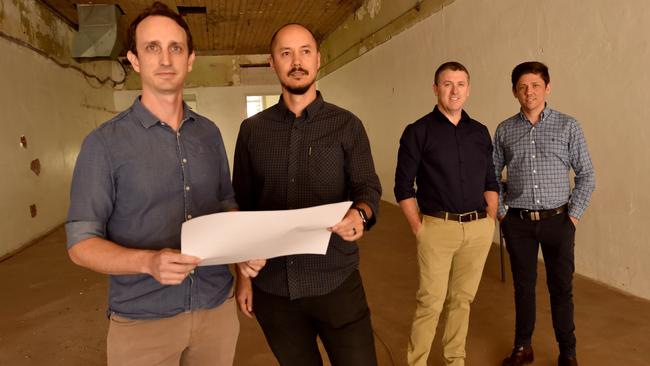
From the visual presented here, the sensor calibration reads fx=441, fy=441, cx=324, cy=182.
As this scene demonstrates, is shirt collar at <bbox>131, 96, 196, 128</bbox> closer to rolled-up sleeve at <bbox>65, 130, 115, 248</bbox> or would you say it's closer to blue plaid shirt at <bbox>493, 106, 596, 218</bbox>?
rolled-up sleeve at <bbox>65, 130, 115, 248</bbox>

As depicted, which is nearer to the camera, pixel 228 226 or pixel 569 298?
pixel 228 226

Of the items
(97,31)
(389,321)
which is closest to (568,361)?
(389,321)

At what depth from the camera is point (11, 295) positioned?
339 cm

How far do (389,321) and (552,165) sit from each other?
4.06ft

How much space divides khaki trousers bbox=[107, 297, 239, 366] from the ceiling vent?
6.70m

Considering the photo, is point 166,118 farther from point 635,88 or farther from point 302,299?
point 635,88

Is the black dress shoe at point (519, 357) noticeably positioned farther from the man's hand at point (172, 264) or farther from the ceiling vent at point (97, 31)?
the ceiling vent at point (97, 31)

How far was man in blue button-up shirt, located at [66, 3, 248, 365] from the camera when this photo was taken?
3.19 feet

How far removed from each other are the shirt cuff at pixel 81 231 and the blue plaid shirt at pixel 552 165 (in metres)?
1.79

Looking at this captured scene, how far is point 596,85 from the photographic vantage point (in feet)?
9.36

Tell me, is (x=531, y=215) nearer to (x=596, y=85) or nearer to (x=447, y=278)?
(x=447, y=278)

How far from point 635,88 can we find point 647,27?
1.11 ft

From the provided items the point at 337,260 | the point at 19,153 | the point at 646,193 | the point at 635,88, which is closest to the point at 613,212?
the point at 646,193

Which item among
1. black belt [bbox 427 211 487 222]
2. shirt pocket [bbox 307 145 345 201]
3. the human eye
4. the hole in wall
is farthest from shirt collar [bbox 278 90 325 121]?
the hole in wall
